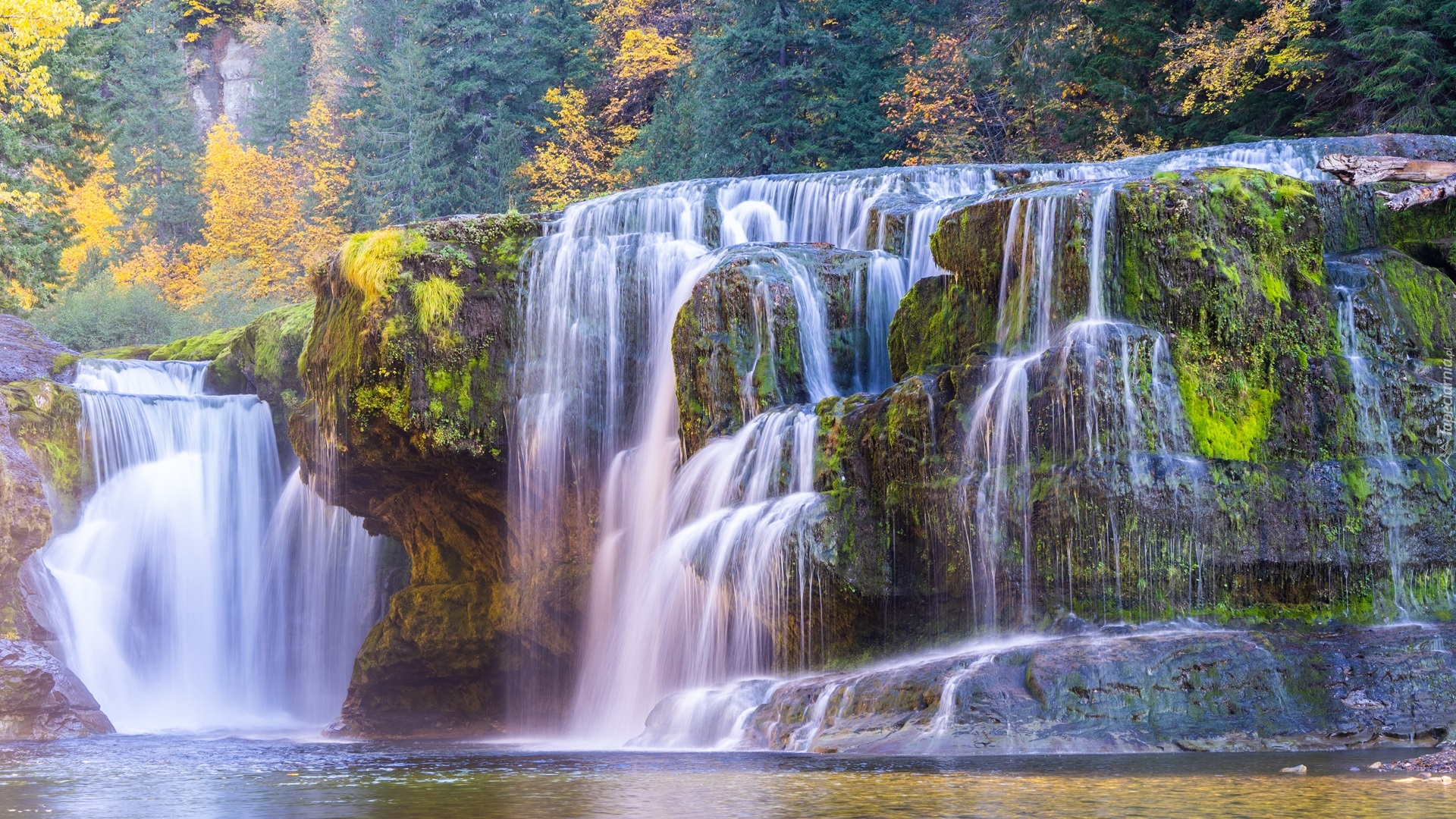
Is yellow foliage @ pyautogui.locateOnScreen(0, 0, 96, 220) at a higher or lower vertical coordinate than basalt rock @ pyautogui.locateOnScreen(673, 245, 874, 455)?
higher

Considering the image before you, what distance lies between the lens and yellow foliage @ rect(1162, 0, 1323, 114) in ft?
73.7

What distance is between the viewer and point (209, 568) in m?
20.8

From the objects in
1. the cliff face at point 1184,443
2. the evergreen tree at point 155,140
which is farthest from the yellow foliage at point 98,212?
the cliff face at point 1184,443

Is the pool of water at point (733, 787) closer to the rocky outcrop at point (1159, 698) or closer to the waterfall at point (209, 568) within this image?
the rocky outcrop at point (1159, 698)

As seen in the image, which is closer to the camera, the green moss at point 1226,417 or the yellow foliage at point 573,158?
the green moss at point 1226,417

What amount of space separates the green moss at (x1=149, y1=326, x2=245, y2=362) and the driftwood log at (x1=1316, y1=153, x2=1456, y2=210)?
1854 centimetres

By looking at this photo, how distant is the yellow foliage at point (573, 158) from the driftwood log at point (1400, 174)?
25.8 meters

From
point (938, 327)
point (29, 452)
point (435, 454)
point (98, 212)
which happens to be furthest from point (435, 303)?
point (98, 212)

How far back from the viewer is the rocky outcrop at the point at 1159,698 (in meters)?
9.32

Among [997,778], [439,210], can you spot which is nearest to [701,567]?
[997,778]

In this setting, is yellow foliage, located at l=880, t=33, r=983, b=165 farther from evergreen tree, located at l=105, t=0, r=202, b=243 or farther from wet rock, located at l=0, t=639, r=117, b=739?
evergreen tree, located at l=105, t=0, r=202, b=243

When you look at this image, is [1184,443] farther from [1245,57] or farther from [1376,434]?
[1245,57]

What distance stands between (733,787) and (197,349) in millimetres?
21253

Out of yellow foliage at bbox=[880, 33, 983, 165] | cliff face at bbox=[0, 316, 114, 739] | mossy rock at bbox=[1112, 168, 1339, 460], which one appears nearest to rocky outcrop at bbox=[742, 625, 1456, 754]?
mossy rock at bbox=[1112, 168, 1339, 460]
